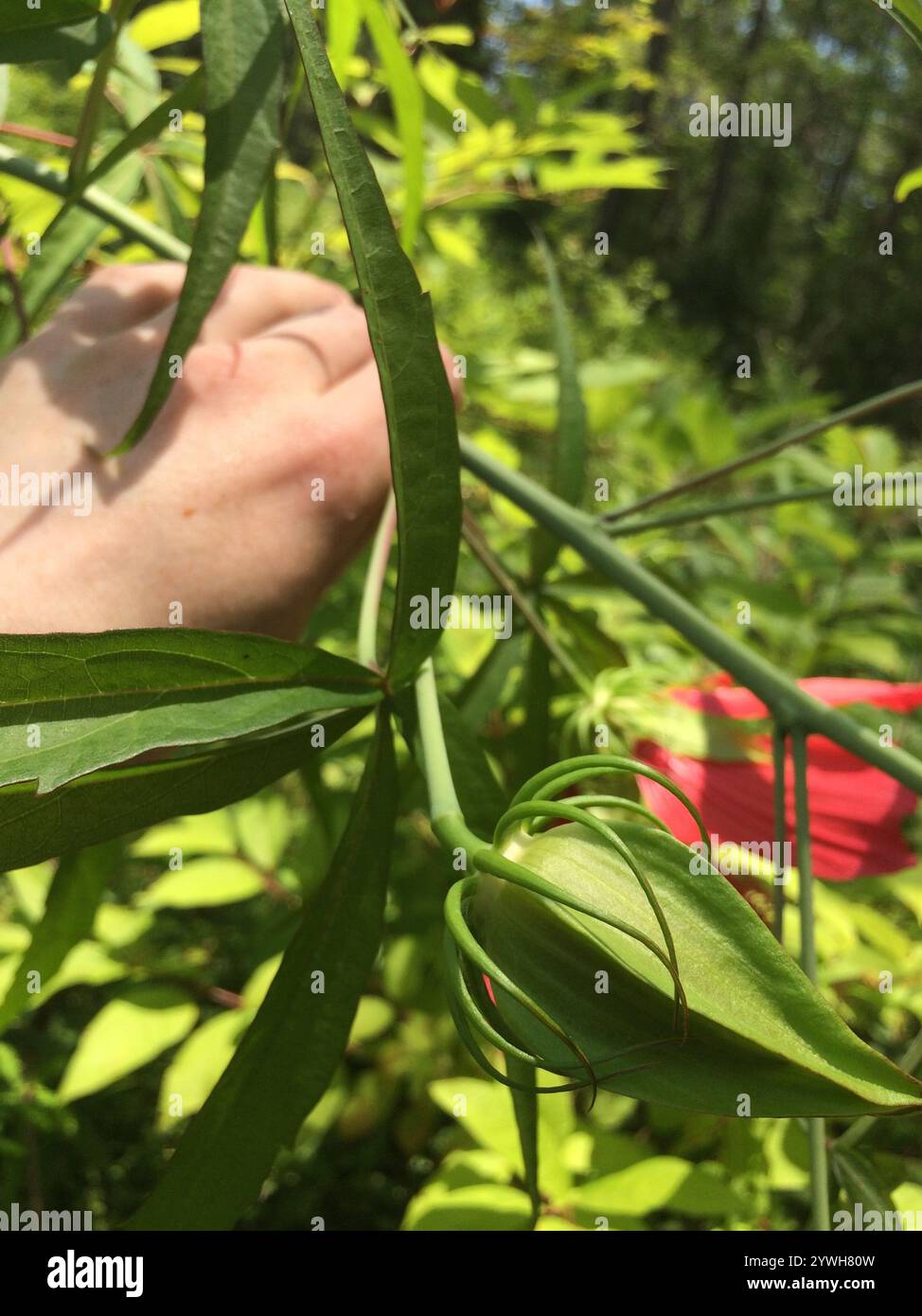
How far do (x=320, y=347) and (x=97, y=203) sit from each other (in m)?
0.15

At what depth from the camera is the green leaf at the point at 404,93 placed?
37cm

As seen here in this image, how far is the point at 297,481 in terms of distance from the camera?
1.13ft

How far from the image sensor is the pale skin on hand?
1.04ft

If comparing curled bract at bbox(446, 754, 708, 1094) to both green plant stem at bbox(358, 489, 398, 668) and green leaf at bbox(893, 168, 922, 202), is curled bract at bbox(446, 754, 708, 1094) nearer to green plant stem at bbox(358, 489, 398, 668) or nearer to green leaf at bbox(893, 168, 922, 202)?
green plant stem at bbox(358, 489, 398, 668)

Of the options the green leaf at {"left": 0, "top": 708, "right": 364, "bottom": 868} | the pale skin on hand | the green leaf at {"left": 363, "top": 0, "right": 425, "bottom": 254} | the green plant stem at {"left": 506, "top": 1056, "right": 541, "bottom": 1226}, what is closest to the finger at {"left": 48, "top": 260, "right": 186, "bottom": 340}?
the pale skin on hand

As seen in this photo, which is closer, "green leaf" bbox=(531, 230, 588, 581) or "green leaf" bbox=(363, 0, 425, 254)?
"green leaf" bbox=(363, 0, 425, 254)

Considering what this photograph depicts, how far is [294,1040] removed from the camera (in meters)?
0.30

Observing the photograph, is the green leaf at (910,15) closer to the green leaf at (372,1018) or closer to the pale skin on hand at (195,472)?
the pale skin on hand at (195,472)

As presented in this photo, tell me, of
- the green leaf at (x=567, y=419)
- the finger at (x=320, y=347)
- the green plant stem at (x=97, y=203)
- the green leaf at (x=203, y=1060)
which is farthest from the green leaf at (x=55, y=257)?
the green leaf at (x=203, y=1060)

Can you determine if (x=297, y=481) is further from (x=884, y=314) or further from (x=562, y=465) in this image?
(x=884, y=314)

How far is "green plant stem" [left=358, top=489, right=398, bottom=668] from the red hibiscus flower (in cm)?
13

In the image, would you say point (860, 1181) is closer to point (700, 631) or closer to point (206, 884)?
point (700, 631)

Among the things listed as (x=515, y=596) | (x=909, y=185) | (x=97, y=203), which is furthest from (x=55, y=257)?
(x=909, y=185)

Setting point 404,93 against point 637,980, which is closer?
point 637,980
